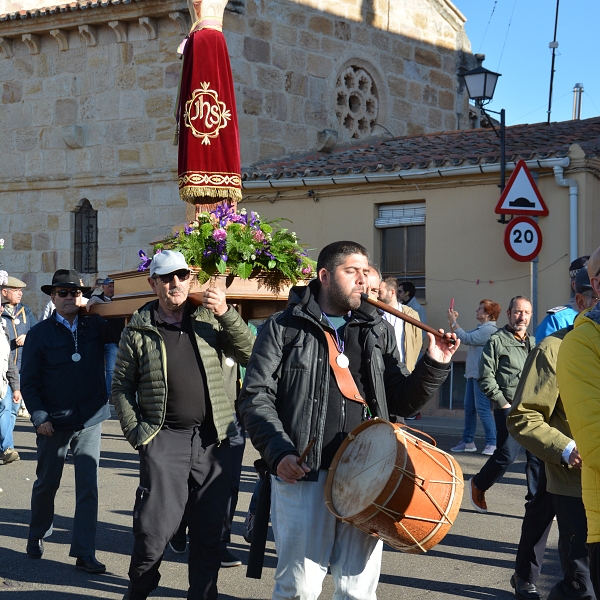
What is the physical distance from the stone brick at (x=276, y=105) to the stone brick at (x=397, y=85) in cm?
359

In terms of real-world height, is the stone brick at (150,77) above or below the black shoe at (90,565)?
above

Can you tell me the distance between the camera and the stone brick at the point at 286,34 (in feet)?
68.4

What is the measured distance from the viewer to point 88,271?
20.7m

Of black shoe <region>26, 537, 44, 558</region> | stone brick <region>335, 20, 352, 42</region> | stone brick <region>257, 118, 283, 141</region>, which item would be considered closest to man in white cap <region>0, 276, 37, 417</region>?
black shoe <region>26, 537, 44, 558</region>

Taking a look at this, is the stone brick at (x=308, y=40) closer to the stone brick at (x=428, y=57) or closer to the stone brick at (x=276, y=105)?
the stone brick at (x=276, y=105)

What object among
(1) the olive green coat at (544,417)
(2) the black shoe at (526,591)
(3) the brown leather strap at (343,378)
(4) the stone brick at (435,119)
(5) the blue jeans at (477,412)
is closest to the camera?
(3) the brown leather strap at (343,378)

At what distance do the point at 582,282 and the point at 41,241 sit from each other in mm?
17167

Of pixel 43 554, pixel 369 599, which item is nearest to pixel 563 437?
pixel 369 599

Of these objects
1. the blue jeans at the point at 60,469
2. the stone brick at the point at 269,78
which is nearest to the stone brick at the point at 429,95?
the stone brick at the point at 269,78

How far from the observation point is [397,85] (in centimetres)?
2367

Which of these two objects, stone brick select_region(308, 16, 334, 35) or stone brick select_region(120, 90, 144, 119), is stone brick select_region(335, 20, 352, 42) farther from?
stone brick select_region(120, 90, 144, 119)

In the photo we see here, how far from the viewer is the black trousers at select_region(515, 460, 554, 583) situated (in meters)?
5.75

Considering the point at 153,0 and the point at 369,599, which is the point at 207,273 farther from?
the point at 153,0

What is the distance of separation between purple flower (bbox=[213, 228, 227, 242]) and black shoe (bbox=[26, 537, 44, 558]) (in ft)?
8.17
